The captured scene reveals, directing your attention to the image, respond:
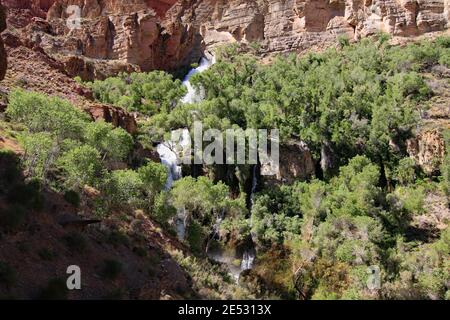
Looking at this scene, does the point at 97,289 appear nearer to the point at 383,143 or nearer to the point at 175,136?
the point at 175,136

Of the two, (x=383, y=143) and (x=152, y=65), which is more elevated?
(x=152, y=65)

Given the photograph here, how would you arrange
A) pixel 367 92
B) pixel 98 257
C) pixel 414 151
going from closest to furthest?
pixel 98 257
pixel 414 151
pixel 367 92

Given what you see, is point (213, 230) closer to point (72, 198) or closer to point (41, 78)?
point (72, 198)

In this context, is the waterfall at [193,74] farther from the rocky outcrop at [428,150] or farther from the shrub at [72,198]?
the shrub at [72,198]

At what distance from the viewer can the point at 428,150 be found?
38.0m

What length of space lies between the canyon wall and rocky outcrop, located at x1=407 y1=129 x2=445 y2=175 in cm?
2914

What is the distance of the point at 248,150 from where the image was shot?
39969 mm

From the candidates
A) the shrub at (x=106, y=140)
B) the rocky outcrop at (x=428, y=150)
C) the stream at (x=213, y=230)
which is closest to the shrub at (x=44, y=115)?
the shrub at (x=106, y=140)

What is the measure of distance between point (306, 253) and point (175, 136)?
54.1 ft

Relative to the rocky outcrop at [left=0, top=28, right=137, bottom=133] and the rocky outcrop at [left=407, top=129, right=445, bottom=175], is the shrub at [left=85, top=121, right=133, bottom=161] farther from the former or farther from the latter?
the rocky outcrop at [left=407, top=129, right=445, bottom=175]

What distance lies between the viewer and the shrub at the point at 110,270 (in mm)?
14984

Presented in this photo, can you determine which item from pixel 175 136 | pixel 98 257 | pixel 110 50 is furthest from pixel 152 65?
pixel 98 257

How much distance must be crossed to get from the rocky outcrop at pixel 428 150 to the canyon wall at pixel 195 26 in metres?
29.1

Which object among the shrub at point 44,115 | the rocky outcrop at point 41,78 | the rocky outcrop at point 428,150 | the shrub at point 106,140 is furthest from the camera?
the rocky outcrop at point 428,150
